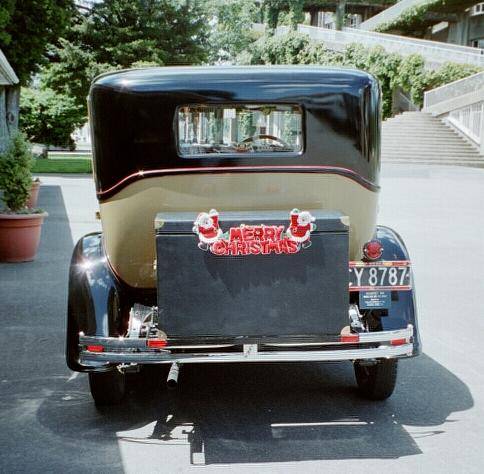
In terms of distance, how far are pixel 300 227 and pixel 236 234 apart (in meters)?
0.36

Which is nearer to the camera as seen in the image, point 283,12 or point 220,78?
point 220,78

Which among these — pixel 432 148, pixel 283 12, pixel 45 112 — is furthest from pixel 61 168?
pixel 283 12

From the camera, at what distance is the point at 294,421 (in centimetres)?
449

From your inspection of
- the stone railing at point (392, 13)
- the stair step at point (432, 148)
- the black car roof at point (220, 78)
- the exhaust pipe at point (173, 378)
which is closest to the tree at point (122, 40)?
the stair step at point (432, 148)

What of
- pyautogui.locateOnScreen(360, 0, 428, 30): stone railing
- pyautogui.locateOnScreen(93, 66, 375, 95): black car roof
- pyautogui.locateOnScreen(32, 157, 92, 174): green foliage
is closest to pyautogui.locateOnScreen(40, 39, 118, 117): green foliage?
pyautogui.locateOnScreen(32, 157, 92, 174): green foliage

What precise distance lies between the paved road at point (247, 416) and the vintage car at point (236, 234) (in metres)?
0.33

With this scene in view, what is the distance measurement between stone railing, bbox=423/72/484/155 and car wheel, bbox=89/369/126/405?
108 feet

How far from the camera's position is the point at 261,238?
156 inches

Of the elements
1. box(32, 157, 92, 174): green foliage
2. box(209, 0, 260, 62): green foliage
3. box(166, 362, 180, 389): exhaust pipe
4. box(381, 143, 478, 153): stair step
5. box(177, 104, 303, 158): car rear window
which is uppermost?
box(209, 0, 260, 62): green foliage

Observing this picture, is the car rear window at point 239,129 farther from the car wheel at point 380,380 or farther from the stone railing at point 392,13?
the stone railing at point 392,13

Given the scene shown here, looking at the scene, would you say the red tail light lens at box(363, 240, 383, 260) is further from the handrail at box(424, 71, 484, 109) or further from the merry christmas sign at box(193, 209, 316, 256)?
the handrail at box(424, 71, 484, 109)

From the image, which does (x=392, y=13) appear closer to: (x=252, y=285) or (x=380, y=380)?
(x=380, y=380)

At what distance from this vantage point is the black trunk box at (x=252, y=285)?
396cm

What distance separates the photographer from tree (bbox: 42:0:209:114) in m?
37.1
